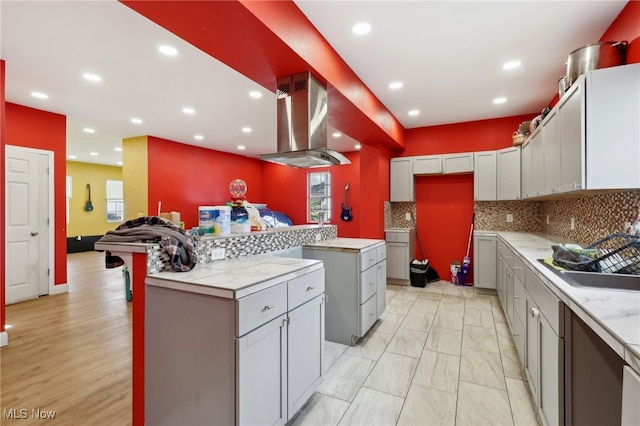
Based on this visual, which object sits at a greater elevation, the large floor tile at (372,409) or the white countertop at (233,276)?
the white countertop at (233,276)

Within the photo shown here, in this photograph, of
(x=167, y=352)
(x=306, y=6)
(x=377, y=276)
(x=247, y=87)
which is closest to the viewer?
(x=167, y=352)

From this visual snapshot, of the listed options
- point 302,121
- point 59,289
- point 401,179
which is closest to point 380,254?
point 302,121

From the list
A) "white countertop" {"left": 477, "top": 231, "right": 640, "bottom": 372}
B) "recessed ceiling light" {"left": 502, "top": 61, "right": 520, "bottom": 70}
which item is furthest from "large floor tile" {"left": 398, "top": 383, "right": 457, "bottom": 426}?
"recessed ceiling light" {"left": 502, "top": 61, "right": 520, "bottom": 70}

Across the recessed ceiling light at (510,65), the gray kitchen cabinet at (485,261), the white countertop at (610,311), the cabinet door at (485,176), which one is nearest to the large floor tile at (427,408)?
the white countertop at (610,311)

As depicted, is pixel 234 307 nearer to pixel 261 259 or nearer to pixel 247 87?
pixel 261 259

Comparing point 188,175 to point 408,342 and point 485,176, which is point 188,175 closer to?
point 408,342

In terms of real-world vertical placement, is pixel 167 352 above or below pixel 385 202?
below

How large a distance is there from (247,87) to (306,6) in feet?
5.64

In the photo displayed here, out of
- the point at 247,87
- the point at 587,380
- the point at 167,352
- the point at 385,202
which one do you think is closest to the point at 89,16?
the point at 247,87

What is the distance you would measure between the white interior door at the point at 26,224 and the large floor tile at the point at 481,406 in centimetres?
572

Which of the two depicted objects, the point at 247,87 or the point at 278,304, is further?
the point at 247,87

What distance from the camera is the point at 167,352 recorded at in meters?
1.56

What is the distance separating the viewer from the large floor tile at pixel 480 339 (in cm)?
273

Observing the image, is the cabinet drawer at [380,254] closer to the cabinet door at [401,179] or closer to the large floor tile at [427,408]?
the large floor tile at [427,408]
